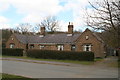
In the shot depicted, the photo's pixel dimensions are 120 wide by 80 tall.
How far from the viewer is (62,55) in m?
32.6

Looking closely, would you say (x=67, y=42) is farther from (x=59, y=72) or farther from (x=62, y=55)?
(x=59, y=72)

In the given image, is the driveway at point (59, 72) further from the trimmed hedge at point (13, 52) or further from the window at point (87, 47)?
the trimmed hedge at point (13, 52)

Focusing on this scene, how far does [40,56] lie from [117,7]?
61.7 feet

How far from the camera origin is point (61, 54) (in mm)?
32688

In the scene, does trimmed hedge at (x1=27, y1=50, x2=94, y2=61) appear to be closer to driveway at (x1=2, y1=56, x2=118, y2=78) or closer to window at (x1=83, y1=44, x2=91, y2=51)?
window at (x1=83, y1=44, x2=91, y2=51)

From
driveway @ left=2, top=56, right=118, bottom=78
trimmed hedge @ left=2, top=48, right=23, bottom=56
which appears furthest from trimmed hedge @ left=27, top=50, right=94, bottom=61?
driveway @ left=2, top=56, right=118, bottom=78

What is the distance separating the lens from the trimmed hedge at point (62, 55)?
30375 millimetres

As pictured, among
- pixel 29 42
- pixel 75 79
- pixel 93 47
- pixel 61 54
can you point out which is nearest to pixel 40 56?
pixel 61 54

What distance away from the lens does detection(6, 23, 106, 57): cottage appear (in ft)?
122

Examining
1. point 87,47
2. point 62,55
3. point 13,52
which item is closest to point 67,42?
point 87,47

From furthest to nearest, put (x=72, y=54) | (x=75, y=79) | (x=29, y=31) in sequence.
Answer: (x=29, y=31)
(x=72, y=54)
(x=75, y=79)

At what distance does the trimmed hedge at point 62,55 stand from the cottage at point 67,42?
6.62 meters

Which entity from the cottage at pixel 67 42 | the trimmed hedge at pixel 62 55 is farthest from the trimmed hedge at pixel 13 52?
the cottage at pixel 67 42

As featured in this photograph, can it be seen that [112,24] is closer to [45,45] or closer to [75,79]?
[75,79]
